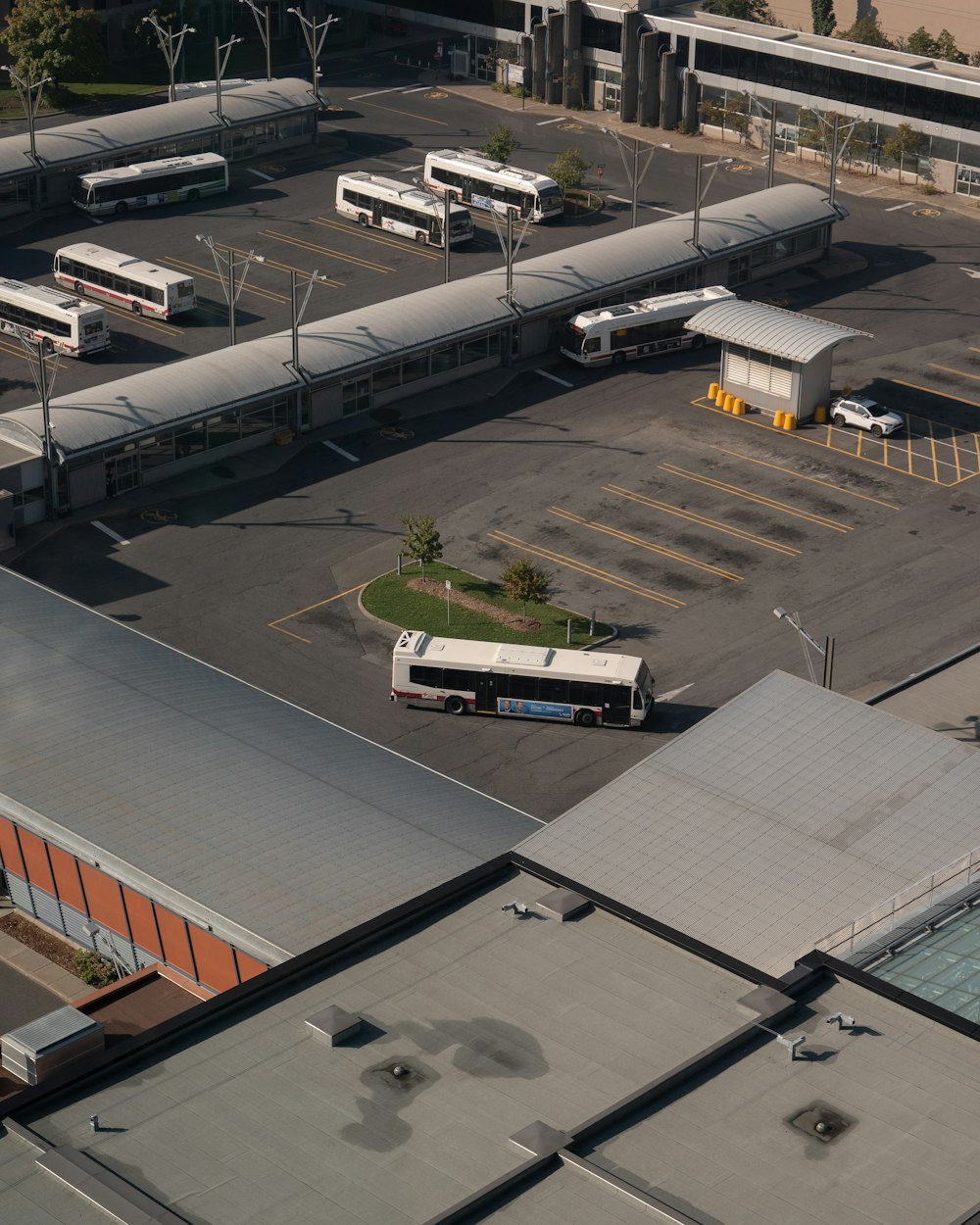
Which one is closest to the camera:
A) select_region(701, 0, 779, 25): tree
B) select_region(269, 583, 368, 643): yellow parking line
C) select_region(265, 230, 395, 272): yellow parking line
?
select_region(269, 583, 368, 643): yellow parking line

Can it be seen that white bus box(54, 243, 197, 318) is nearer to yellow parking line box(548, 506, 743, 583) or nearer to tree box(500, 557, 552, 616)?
yellow parking line box(548, 506, 743, 583)

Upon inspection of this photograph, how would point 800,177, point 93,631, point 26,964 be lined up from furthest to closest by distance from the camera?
point 800,177 → point 93,631 → point 26,964

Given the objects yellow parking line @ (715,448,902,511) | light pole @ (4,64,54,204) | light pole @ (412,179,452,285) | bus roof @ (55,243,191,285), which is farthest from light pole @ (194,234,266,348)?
yellow parking line @ (715,448,902,511)

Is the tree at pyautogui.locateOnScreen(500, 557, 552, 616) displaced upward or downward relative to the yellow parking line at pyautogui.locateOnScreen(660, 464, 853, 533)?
upward

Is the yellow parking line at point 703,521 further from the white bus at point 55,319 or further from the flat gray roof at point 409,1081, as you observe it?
the flat gray roof at point 409,1081

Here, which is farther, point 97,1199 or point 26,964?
point 26,964

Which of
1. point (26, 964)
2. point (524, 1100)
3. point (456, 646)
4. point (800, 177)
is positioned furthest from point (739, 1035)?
point (800, 177)

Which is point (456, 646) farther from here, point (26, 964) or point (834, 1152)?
point (834, 1152)
